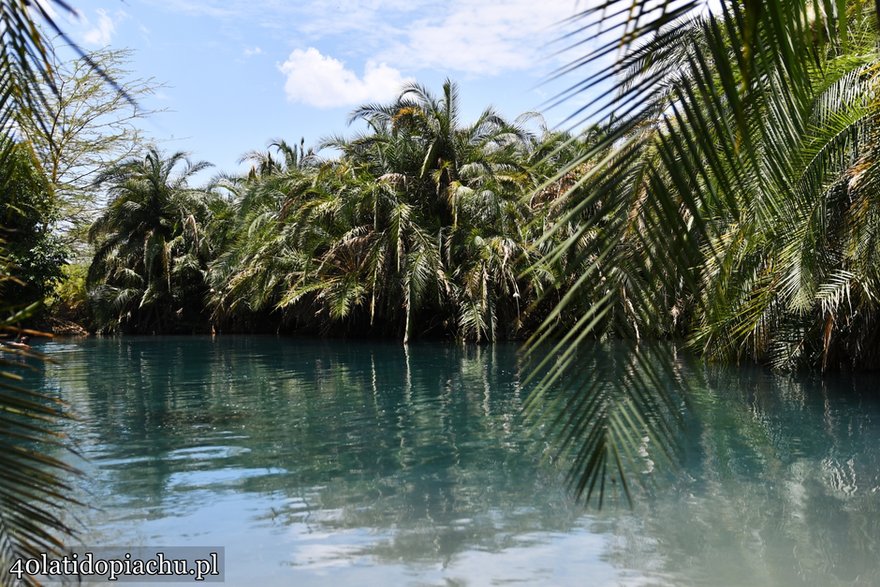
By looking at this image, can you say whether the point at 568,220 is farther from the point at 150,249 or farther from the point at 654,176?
the point at 150,249

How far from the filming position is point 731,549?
15.1ft

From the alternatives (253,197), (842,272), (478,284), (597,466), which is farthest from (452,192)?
(597,466)

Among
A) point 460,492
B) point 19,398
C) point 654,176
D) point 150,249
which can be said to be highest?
point 150,249

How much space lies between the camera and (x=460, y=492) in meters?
5.85

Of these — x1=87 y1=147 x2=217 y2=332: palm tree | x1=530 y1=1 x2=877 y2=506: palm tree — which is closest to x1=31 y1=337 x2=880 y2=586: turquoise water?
x1=530 y1=1 x2=877 y2=506: palm tree

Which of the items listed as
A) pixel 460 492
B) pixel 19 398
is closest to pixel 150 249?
pixel 460 492

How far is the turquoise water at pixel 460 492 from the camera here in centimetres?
442

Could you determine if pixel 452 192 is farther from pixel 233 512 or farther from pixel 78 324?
pixel 78 324

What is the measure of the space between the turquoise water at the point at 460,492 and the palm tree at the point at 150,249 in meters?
19.4

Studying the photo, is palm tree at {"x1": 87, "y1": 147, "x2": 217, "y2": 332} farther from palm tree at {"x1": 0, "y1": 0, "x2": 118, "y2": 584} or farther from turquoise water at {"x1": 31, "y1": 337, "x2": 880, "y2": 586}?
palm tree at {"x1": 0, "y1": 0, "x2": 118, "y2": 584}

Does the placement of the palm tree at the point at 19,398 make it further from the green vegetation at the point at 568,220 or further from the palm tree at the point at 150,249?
the palm tree at the point at 150,249

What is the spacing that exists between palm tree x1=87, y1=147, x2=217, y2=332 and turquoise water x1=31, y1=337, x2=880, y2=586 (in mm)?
19426

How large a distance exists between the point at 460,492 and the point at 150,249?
1042 inches

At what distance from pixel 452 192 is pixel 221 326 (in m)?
13.8
